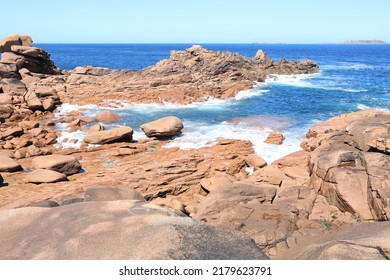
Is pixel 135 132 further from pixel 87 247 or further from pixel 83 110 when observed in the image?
pixel 87 247

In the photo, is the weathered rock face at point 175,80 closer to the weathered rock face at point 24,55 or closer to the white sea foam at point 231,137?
the weathered rock face at point 24,55

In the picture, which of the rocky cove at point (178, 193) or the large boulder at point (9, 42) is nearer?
the rocky cove at point (178, 193)

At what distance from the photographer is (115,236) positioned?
614 centimetres

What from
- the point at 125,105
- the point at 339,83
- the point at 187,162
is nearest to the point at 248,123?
the point at 187,162

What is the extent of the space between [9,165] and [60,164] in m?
3.06

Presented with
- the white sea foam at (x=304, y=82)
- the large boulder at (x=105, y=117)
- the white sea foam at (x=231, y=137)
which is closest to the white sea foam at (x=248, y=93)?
the white sea foam at (x=304, y=82)

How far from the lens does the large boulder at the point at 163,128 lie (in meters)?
24.1

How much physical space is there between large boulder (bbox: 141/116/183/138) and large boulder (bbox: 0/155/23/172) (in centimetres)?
882

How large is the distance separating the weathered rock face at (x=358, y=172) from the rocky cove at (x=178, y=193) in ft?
0.14

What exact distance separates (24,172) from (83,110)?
15.1 metres

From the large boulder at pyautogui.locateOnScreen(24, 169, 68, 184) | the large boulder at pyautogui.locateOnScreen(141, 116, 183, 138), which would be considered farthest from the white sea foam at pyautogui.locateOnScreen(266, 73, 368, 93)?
the large boulder at pyautogui.locateOnScreen(24, 169, 68, 184)

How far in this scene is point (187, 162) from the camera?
19094 millimetres

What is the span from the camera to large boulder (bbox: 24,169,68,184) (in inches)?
680

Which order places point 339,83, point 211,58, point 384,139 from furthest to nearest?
1. point 339,83
2. point 211,58
3. point 384,139
